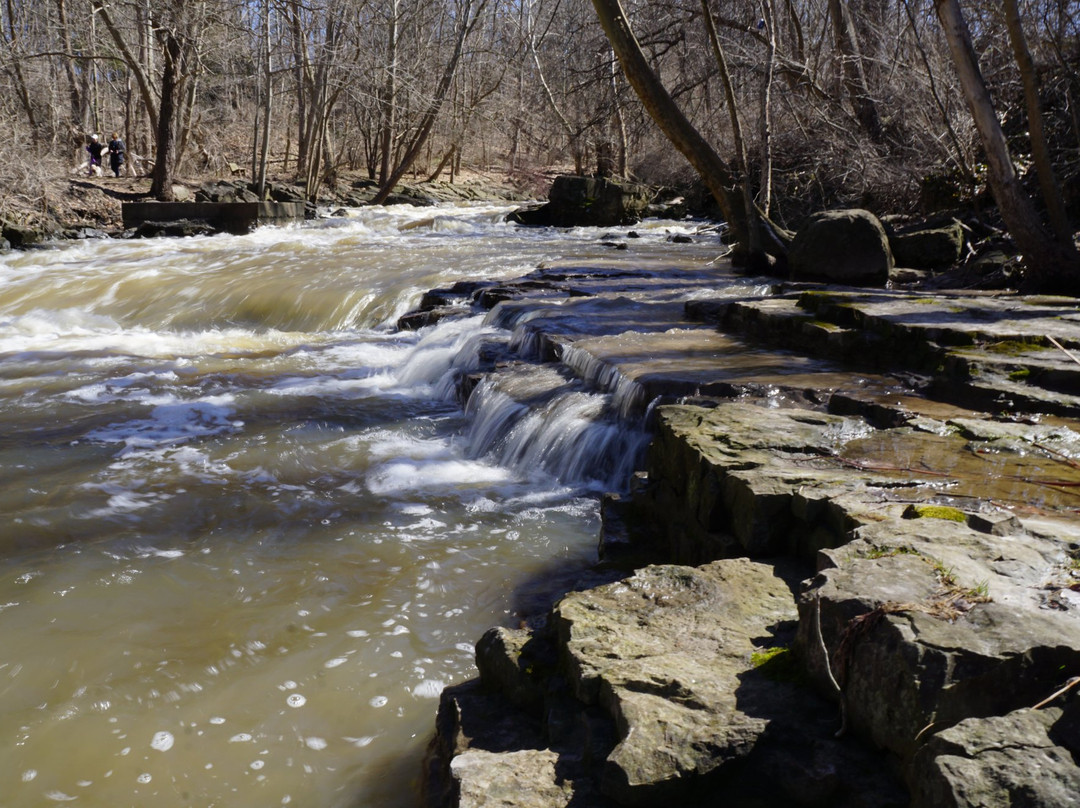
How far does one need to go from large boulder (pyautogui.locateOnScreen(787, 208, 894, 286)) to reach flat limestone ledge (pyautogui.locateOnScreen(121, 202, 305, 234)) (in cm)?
1300

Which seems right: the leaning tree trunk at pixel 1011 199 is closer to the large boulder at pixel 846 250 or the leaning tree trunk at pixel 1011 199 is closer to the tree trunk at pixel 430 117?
the large boulder at pixel 846 250

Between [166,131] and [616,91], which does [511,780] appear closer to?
[616,91]

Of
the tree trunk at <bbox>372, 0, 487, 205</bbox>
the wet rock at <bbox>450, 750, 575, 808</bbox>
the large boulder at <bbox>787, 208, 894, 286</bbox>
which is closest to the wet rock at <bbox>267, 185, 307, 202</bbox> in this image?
the tree trunk at <bbox>372, 0, 487, 205</bbox>

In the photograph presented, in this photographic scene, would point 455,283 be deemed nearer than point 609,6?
No

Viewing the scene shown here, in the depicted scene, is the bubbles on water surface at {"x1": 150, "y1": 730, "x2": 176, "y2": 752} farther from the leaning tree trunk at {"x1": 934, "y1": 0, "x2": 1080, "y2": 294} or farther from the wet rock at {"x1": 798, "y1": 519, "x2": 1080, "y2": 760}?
the leaning tree trunk at {"x1": 934, "y1": 0, "x2": 1080, "y2": 294}

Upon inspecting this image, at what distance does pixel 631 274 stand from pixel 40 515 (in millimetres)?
8429

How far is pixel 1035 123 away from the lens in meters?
8.42

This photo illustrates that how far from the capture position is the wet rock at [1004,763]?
5.46ft

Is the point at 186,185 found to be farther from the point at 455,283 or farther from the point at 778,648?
the point at 778,648

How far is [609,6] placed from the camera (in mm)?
11164

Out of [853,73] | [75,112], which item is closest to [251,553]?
[853,73]

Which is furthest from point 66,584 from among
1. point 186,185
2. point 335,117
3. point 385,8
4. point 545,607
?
point 335,117

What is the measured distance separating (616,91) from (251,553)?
47.2ft

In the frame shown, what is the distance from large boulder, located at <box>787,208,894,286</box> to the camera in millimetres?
10133
